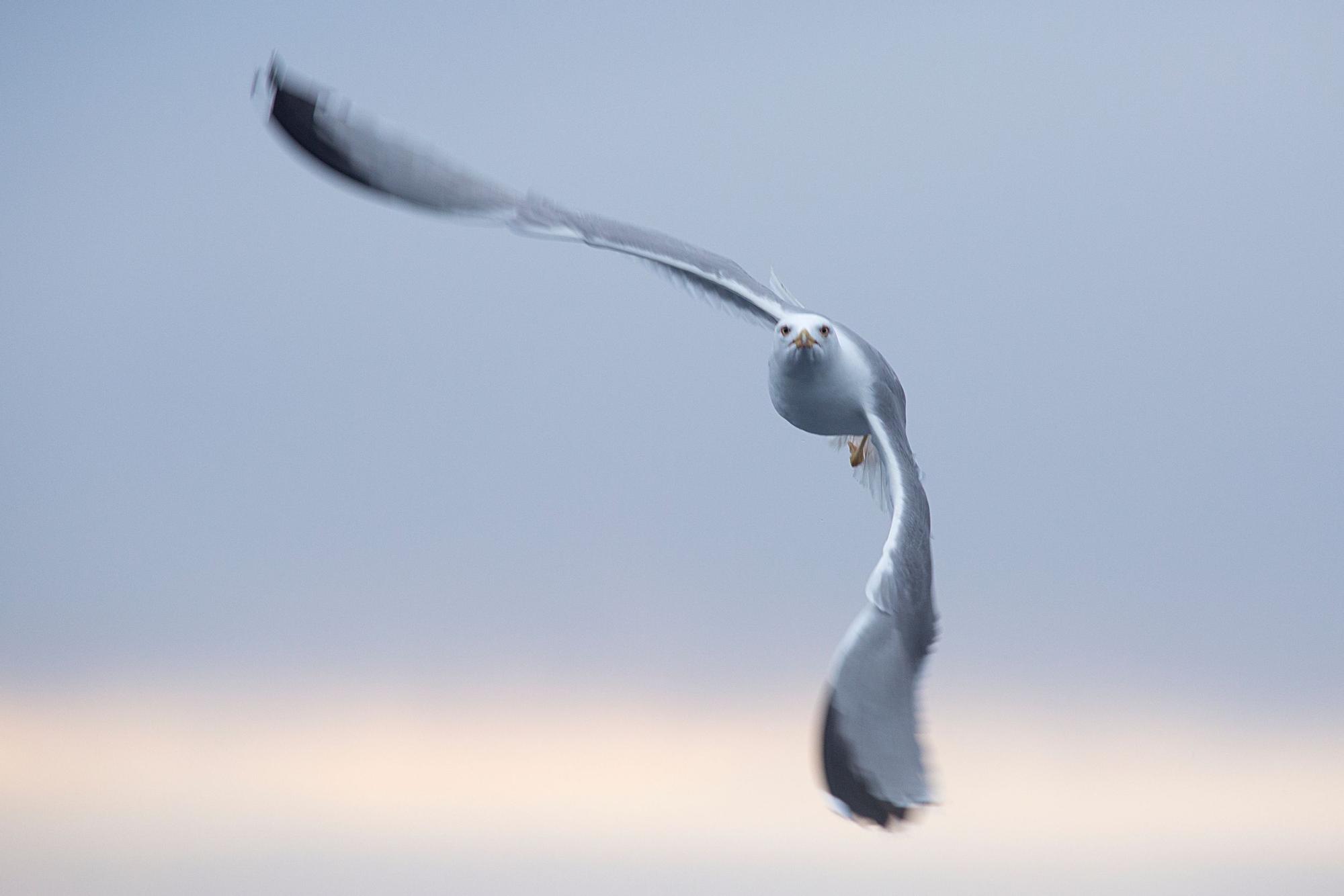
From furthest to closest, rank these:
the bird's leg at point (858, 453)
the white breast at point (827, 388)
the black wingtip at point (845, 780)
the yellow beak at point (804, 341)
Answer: the bird's leg at point (858, 453) → the white breast at point (827, 388) → the yellow beak at point (804, 341) → the black wingtip at point (845, 780)

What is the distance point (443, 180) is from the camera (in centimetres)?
1388

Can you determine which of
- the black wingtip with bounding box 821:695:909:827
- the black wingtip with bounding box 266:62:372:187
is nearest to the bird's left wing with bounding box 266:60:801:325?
the black wingtip with bounding box 266:62:372:187

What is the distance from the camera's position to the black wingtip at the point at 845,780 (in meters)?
9.22

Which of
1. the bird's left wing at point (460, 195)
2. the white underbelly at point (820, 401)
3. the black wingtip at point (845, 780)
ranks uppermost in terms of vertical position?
the bird's left wing at point (460, 195)

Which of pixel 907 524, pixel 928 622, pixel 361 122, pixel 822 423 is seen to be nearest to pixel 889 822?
pixel 928 622

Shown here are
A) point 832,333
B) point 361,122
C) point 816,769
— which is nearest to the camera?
point 816,769

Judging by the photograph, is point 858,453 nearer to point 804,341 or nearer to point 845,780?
point 804,341

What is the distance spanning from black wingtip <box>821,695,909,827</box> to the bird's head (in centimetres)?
362

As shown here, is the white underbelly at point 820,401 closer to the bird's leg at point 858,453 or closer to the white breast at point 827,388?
the white breast at point 827,388

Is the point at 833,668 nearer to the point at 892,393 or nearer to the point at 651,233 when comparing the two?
the point at 892,393

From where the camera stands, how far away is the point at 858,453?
577 inches

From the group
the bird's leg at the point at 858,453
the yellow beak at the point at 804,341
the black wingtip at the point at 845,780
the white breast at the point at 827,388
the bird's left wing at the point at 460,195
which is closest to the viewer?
the black wingtip at the point at 845,780

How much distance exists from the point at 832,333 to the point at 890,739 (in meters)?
4.01

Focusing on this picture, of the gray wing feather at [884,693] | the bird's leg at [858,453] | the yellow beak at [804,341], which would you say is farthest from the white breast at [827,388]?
the gray wing feather at [884,693]
